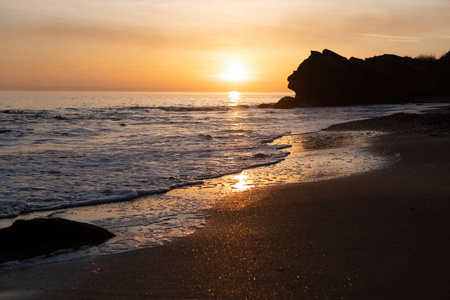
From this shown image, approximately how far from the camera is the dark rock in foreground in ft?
13.9

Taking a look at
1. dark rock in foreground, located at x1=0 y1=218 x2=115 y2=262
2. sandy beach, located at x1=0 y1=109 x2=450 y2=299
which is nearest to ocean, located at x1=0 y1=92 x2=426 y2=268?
dark rock in foreground, located at x1=0 y1=218 x2=115 y2=262

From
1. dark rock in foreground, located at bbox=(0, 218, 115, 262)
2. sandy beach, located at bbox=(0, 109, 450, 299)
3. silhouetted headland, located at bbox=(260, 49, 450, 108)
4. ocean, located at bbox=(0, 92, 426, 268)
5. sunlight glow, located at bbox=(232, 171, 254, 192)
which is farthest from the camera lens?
silhouetted headland, located at bbox=(260, 49, 450, 108)

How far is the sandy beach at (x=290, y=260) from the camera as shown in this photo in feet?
10.5

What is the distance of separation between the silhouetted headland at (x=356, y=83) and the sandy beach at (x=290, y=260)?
53561 mm

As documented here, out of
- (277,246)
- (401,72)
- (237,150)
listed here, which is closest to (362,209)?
(277,246)

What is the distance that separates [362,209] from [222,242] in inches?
85.0

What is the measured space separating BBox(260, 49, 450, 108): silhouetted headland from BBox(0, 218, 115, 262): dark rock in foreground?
54.8m

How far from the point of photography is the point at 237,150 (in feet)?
44.0

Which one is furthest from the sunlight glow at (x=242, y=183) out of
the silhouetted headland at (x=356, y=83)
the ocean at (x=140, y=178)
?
the silhouetted headland at (x=356, y=83)

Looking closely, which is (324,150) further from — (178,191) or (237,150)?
(178,191)

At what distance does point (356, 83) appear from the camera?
61.4 meters

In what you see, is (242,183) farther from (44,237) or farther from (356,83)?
(356,83)

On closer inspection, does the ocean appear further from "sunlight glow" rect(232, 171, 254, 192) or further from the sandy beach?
the sandy beach

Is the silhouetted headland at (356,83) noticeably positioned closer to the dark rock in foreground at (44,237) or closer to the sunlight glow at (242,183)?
the sunlight glow at (242,183)
